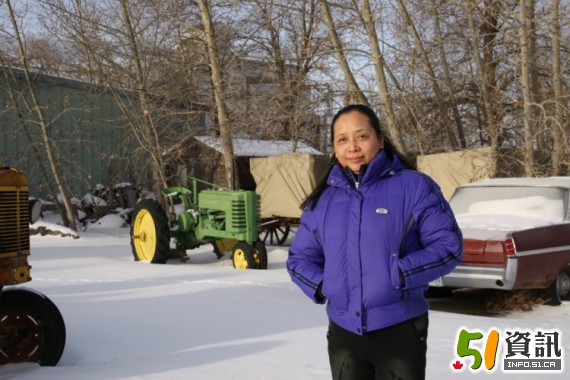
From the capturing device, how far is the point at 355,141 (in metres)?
2.84

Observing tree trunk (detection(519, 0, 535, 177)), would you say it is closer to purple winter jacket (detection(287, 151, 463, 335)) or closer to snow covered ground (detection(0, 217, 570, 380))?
snow covered ground (detection(0, 217, 570, 380))

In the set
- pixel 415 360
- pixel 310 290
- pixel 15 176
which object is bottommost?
pixel 415 360

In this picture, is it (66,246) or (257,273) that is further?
(66,246)

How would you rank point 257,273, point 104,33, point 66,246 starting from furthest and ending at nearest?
point 104,33 → point 66,246 → point 257,273

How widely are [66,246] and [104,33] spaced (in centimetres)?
634

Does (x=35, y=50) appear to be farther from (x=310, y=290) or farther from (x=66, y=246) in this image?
(x=310, y=290)

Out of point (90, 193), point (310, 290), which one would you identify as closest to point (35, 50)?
point (90, 193)

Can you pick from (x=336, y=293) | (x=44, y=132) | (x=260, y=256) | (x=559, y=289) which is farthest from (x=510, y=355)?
(x=44, y=132)

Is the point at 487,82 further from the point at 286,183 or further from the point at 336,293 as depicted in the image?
the point at 336,293

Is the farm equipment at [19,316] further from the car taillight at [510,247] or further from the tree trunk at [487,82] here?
the tree trunk at [487,82]

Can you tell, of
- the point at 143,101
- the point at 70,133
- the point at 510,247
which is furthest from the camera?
the point at 70,133

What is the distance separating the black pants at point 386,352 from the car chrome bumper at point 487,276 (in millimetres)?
5178

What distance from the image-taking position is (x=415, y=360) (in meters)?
2.68

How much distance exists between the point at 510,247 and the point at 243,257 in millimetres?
5009
